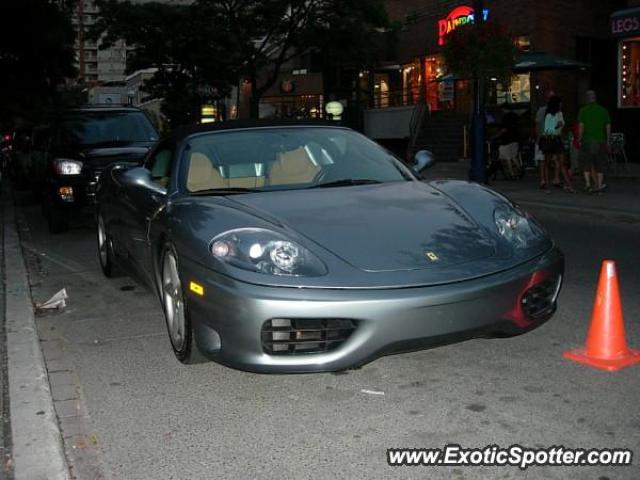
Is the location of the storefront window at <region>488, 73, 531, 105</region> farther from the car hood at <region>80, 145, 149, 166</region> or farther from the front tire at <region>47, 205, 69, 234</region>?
the front tire at <region>47, 205, 69, 234</region>

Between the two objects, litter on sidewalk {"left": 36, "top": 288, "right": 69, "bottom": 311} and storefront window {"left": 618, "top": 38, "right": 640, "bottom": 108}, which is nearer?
litter on sidewalk {"left": 36, "top": 288, "right": 69, "bottom": 311}

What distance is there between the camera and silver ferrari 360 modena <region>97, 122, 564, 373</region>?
357 centimetres

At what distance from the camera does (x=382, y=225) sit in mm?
4066

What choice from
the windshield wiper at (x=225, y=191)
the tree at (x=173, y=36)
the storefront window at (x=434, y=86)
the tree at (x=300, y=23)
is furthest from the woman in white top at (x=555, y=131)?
the tree at (x=173, y=36)

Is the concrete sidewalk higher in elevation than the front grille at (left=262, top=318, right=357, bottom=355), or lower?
lower

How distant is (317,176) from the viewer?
5043 millimetres

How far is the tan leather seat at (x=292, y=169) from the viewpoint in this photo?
5.00 meters

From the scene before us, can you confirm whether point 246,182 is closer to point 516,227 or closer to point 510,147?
point 516,227

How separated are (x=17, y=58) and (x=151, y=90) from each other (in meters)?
7.43

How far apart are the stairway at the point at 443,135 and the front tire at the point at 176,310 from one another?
21.2 m

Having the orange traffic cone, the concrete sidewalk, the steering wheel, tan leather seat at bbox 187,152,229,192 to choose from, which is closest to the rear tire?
tan leather seat at bbox 187,152,229,192

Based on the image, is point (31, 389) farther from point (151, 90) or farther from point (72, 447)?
point (151, 90)

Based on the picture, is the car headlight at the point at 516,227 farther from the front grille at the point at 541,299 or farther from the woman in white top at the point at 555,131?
the woman in white top at the point at 555,131

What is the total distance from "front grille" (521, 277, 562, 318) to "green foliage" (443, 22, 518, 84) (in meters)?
11.4
